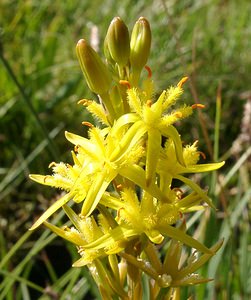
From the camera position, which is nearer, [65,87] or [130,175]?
[130,175]

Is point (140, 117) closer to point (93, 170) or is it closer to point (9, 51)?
point (93, 170)

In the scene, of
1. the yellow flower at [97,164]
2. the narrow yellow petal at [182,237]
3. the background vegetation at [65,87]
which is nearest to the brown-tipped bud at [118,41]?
the yellow flower at [97,164]

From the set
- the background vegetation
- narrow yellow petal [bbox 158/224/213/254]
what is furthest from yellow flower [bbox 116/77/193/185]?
the background vegetation

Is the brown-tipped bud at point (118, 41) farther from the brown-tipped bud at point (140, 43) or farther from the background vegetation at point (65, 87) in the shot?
the background vegetation at point (65, 87)

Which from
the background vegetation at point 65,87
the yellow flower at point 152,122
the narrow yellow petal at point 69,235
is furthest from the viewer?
the background vegetation at point 65,87

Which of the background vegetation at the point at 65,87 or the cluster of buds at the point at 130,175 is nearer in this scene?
the cluster of buds at the point at 130,175

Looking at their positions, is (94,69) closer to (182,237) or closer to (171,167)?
(171,167)

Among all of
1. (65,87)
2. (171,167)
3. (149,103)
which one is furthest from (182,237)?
(65,87)
